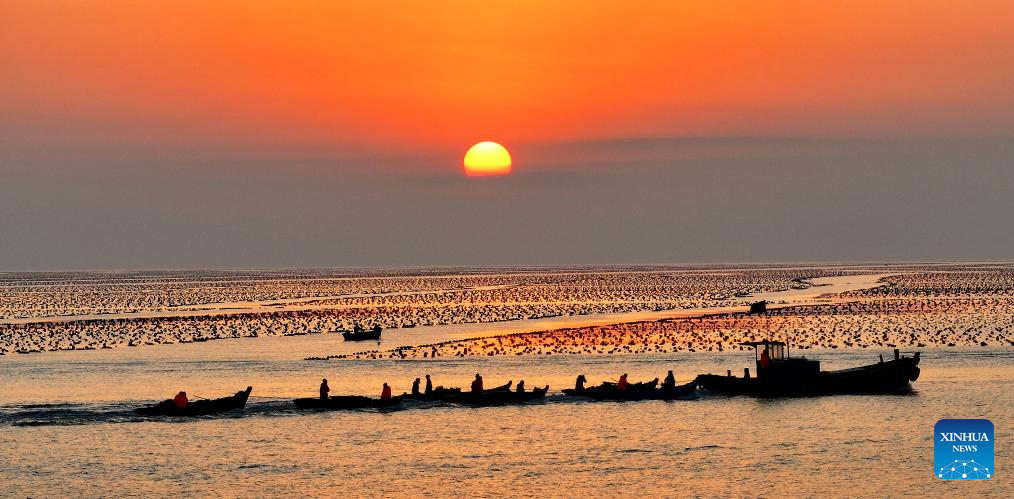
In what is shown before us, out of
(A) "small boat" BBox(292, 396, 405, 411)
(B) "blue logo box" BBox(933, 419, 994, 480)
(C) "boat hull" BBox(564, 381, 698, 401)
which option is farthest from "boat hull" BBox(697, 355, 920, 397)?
(A) "small boat" BBox(292, 396, 405, 411)

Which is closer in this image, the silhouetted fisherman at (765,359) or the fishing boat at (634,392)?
the fishing boat at (634,392)

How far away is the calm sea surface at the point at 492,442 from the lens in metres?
39.6

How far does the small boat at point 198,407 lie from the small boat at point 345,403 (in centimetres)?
259

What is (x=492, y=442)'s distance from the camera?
47.4 meters

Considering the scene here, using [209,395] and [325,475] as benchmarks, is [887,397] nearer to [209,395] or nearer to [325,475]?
[325,475]

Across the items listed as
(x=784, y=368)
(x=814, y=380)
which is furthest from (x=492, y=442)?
(x=814, y=380)

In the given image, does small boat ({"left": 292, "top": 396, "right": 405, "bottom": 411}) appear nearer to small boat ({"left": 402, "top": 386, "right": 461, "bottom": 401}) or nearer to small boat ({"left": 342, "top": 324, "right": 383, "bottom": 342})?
small boat ({"left": 402, "top": 386, "right": 461, "bottom": 401})

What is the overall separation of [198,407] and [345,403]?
6.39 metres

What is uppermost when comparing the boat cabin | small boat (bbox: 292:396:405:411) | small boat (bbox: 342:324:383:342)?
small boat (bbox: 342:324:383:342)

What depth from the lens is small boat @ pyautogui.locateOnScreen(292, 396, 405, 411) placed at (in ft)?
184

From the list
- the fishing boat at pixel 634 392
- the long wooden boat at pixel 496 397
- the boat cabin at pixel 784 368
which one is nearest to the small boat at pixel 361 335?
the long wooden boat at pixel 496 397

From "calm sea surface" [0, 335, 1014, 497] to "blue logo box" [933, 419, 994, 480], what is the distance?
19.9 inches

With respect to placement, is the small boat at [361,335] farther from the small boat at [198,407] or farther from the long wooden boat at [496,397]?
the small boat at [198,407]

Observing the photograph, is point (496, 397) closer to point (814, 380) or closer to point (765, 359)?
point (765, 359)
